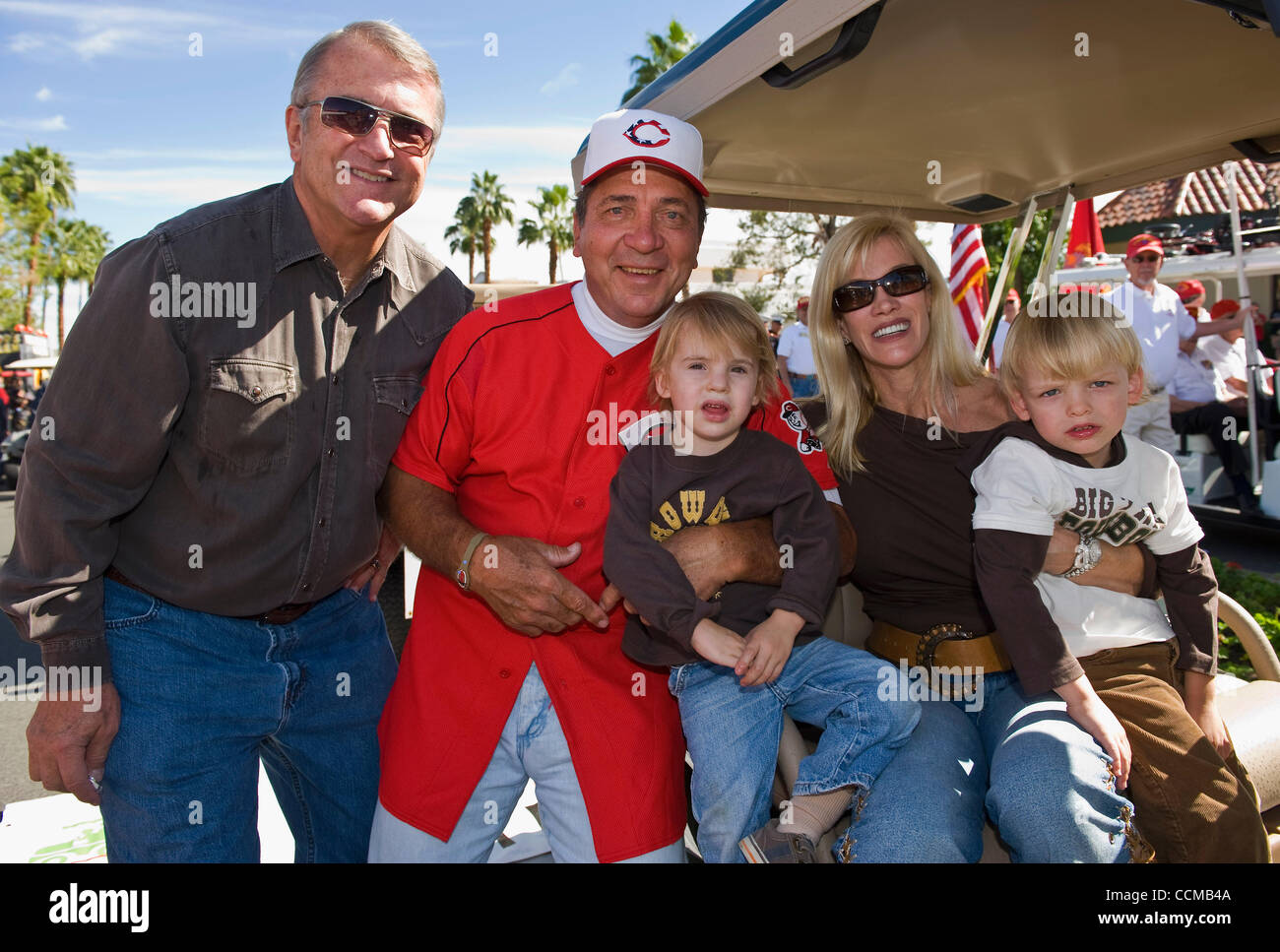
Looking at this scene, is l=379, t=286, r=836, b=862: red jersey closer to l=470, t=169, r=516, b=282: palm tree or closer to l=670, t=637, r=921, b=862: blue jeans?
l=670, t=637, r=921, b=862: blue jeans

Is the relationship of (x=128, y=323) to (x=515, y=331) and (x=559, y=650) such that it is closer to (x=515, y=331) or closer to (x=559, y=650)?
(x=515, y=331)

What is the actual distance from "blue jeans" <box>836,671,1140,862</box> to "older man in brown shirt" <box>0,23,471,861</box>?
151 cm

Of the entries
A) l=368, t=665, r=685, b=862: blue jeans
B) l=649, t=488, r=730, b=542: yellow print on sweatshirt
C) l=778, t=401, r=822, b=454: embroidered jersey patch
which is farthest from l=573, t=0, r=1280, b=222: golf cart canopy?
l=368, t=665, r=685, b=862: blue jeans

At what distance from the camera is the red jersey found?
87.0 inches

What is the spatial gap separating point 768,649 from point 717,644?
0.12 m

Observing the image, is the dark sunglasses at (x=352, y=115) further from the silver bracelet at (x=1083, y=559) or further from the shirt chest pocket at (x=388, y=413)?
the silver bracelet at (x=1083, y=559)

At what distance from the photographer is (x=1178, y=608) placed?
2.23 meters

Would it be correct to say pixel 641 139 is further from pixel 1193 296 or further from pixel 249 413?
pixel 1193 296

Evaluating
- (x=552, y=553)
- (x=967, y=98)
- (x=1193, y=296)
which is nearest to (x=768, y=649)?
(x=552, y=553)

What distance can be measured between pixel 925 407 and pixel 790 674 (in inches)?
34.9

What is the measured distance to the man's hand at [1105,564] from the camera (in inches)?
86.1

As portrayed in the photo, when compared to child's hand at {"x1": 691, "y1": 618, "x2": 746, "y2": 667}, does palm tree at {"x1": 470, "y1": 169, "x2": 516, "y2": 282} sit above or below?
above

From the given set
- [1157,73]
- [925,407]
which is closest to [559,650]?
[925,407]

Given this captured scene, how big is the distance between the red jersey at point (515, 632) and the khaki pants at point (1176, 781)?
899 mm
